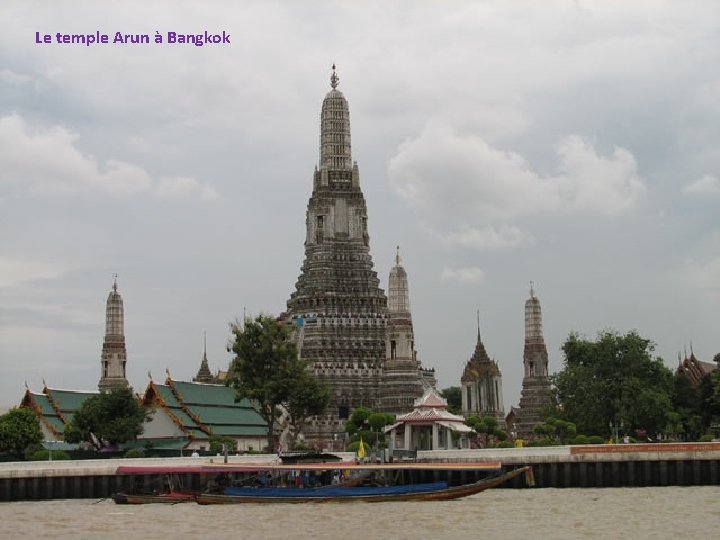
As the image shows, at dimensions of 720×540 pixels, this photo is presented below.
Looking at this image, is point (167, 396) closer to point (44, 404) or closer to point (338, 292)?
point (44, 404)

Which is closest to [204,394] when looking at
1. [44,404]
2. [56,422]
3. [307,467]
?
[56,422]

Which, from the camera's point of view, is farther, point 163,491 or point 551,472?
point 551,472

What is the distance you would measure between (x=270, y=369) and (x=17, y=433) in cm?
1543

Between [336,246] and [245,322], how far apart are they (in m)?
32.0

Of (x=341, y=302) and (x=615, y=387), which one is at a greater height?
(x=341, y=302)

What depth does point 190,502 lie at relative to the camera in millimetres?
48750

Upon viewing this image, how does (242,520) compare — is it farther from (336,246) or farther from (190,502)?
(336,246)

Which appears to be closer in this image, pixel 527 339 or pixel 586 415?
pixel 586 415

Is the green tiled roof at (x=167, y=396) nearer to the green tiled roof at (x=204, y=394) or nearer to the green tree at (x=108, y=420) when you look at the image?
the green tiled roof at (x=204, y=394)

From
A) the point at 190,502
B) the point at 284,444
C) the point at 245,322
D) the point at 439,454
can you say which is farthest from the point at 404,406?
the point at 190,502

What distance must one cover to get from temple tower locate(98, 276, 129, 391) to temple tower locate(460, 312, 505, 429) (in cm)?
3716

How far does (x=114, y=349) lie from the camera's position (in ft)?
316

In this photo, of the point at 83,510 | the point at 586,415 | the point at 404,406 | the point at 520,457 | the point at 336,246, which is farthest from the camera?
the point at 336,246

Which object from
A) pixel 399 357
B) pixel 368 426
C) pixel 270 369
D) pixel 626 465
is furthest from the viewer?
pixel 399 357
